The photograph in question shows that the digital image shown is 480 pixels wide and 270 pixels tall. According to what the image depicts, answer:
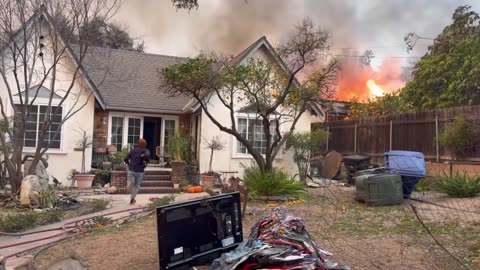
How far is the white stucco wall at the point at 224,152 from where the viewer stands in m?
16.0

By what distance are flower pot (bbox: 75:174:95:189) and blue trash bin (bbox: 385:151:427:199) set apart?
30.3ft

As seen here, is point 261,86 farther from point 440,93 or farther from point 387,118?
point 440,93

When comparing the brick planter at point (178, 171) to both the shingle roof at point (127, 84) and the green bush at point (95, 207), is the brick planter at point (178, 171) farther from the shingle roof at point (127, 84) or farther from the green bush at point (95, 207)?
the green bush at point (95, 207)

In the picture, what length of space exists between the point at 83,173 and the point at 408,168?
395 inches

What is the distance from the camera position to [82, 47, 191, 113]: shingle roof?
1622cm

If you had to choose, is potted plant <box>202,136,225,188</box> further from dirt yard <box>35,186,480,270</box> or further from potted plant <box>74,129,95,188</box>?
dirt yard <box>35,186,480,270</box>

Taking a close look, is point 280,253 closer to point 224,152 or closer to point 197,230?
point 197,230

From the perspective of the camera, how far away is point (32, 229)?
25.7 ft

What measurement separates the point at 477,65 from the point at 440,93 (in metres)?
2.81

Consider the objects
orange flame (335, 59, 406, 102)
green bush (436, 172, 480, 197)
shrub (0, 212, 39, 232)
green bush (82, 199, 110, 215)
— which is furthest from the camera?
orange flame (335, 59, 406, 102)

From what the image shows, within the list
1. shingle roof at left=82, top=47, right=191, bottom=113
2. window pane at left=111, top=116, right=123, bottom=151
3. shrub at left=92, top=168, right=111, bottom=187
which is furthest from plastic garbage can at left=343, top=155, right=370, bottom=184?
window pane at left=111, top=116, right=123, bottom=151

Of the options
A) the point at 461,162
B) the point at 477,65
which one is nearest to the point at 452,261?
the point at 461,162

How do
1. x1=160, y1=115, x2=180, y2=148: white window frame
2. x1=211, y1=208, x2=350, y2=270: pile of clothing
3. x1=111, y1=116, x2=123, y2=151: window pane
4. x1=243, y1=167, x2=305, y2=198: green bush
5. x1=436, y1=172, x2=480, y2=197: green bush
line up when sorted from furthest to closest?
1. x1=160, y1=115, x2=180, y2=148: white window frame
2. x1=111, y1=116, x2=123, y2=151: window pane
3. x1=243, y1=167, x2=305, y2=198: green bush
4. x1=436, y1=172, x2=480, y2=197: green bush
5. x1=211, y1=208, x2=350, y2=270: pile of clothing

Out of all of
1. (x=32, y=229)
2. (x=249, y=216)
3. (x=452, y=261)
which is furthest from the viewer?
(x=249, y=216)
